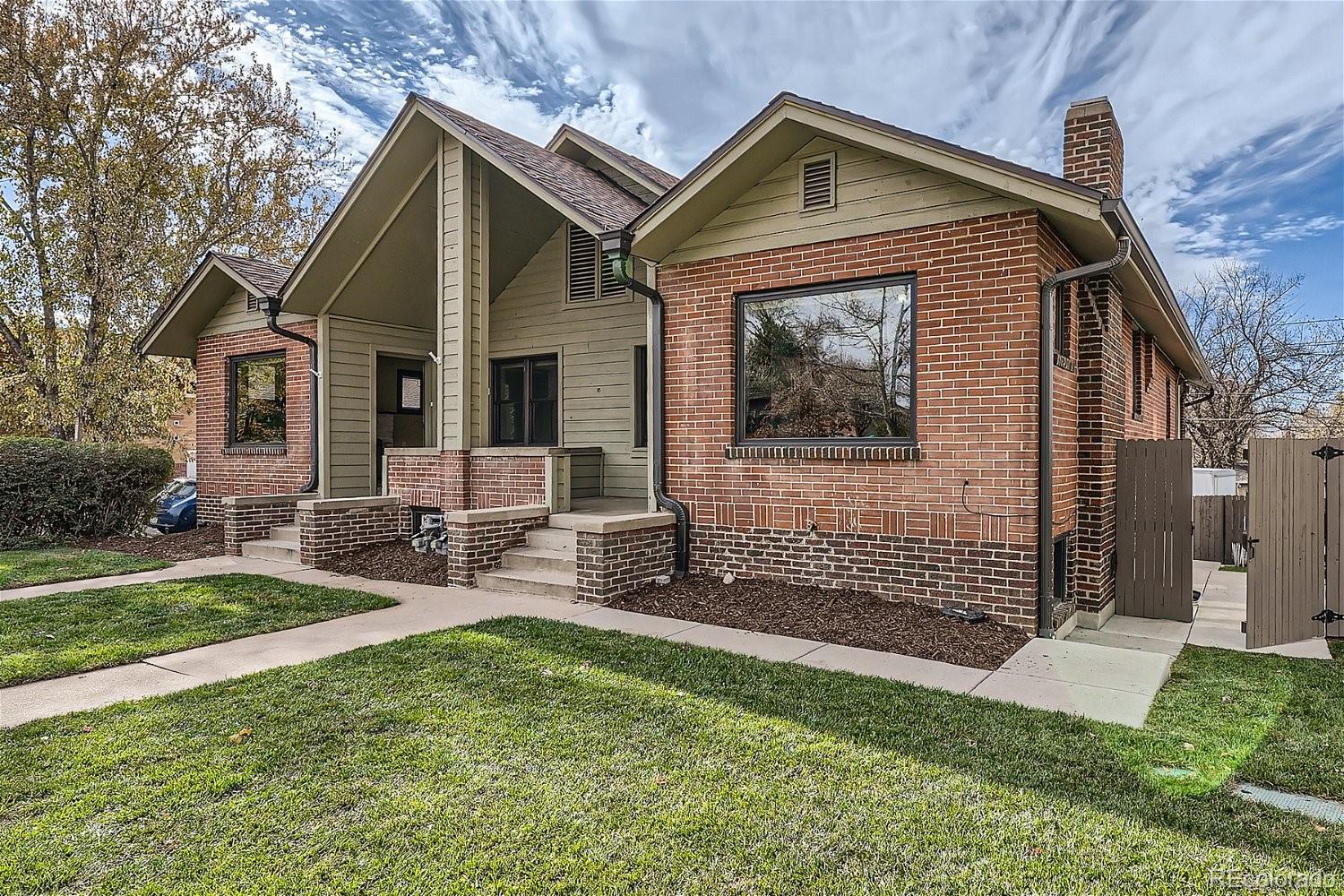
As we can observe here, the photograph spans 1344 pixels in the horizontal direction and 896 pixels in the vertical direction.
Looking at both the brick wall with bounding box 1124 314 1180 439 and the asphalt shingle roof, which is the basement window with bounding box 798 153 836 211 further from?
the asphalt shingle roof

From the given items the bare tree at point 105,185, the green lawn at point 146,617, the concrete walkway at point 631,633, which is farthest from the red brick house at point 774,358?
the bare tree at point 105,185

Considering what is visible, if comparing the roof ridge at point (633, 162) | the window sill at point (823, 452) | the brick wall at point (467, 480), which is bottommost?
the brick wall at point (467, 480)

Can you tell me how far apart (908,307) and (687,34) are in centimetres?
729

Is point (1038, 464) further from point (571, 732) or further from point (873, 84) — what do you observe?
point (873, 84)

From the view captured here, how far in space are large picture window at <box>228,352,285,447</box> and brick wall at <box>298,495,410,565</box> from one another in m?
3.58

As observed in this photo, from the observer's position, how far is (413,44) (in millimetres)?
13391

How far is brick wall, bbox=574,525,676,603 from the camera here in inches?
265

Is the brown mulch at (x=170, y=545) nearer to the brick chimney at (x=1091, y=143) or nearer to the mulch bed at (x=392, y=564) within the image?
the mulch bed at (x=392, y=564)

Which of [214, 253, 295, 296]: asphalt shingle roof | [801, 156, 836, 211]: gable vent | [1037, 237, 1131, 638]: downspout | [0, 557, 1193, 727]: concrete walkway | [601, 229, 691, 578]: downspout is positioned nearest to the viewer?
[0, 557, 1193, 727]: concrete walkway

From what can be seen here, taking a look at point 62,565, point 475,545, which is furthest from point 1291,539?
point 62,565

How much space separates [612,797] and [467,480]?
6321 mm

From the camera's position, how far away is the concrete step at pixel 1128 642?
5883 mm

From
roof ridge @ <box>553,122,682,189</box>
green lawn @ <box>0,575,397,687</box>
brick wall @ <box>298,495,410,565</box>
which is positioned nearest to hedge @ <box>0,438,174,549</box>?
brick wall @ <box>298,495,410,565</box>

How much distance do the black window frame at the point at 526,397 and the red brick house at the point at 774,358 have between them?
111mm
